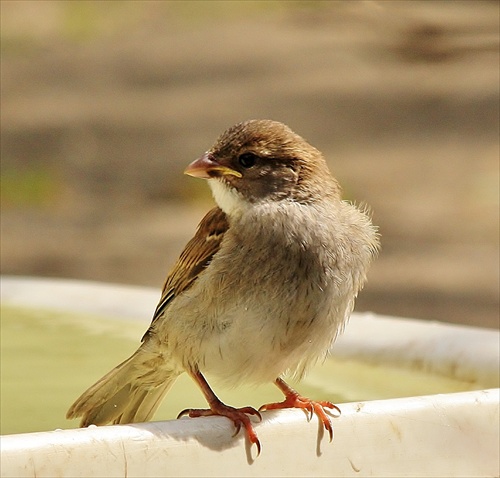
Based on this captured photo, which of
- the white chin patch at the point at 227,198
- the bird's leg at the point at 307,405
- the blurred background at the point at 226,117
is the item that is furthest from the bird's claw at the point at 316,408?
the blurred background at the point at 226,117

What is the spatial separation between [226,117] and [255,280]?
607 centimetres

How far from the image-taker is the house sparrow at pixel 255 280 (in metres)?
2.56

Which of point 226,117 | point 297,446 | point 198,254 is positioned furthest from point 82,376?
point 226,117

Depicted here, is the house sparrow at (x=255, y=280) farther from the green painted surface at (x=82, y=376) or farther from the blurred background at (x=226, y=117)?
the blurred background at (x=226, y=117)

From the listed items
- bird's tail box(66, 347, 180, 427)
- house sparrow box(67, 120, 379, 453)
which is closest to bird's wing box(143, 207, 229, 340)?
house sparrow box(67, 120, 379, 453)

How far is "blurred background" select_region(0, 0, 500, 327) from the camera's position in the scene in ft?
26.3

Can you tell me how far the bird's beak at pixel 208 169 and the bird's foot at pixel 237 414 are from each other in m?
0.56

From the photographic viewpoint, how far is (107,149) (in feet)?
29.0

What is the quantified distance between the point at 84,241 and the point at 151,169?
0.77 meters

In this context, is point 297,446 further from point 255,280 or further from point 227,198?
point 227,198

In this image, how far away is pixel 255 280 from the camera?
8.39ft

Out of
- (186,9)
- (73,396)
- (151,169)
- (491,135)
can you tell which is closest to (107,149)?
(151,169)

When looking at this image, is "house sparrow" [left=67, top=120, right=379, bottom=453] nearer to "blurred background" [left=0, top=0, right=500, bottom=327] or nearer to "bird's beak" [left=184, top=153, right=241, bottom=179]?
"bird's beak" [left=184, top=153, right=241, bottom=179]

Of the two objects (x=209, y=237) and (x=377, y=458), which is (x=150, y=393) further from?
(x=377, y=458)
